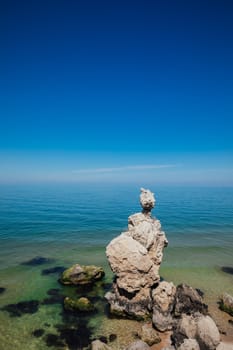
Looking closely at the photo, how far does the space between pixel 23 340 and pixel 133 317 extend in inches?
271

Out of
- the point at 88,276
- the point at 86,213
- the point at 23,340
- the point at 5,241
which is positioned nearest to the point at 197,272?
the point at 88,276

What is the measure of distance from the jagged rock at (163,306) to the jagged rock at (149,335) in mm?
669

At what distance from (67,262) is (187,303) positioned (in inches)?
661

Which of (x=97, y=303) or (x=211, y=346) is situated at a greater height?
(x=211, y=346)

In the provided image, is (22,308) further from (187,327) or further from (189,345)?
(189,345)

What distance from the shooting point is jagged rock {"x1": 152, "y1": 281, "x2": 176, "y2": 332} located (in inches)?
617

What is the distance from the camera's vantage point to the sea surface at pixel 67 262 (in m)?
16.0

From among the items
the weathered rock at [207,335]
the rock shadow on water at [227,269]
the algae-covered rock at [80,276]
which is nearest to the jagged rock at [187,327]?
the weathered rock at [207,335]

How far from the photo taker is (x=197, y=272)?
27.6 meters

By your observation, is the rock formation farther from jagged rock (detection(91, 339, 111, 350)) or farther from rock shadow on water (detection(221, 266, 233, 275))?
rock shadow on water (detection(221, 266, 233, 275))

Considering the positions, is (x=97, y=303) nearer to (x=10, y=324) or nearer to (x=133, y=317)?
(x=133, y=317)

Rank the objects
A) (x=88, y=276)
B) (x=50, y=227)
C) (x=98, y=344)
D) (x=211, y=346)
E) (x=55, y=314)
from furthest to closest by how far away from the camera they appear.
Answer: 1. (x=50, y=227)
2. (x=88, y=276)
3. (x=55, y=314)
4. (x=98, y=344)
5. (x=211, y=346)

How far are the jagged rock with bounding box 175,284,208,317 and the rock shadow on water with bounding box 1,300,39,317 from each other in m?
10.1

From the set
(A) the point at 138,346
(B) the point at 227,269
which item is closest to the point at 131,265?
(A) the point at 138,346
